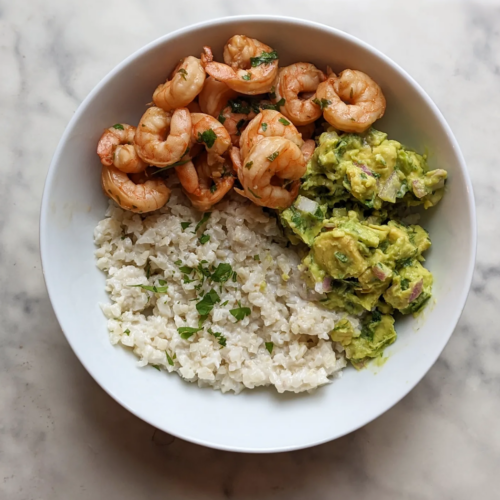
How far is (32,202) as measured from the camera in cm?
290

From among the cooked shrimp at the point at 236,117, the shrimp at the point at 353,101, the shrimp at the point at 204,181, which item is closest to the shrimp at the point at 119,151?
the shrimp at the point at 204,181

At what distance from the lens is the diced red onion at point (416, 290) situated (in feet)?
7.88

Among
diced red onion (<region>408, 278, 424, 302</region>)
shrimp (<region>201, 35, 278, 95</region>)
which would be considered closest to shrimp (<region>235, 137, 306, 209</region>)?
shrimp (<region>201, 35, 278, 95</region>)

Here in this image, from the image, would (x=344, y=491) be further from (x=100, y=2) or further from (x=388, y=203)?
(x=100, y=2)

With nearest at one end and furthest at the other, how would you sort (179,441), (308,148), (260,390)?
(308,148) → (260,390) → (179,441)

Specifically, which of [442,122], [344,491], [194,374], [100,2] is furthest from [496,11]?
[344,491]

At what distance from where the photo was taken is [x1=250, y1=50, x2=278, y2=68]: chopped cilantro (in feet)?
7.88

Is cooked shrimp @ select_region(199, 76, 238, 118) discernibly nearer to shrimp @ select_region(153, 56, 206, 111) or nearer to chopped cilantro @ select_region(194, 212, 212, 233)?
shrimp @ select_region(153, 56, 206, 111)

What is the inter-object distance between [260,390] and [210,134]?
4.39ft

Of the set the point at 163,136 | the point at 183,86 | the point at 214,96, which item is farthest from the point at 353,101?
the point at 163,136

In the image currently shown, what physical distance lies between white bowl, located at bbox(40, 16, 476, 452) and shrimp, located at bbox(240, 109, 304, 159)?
1.25 feet

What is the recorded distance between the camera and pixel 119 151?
2.42m

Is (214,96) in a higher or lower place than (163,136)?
higher

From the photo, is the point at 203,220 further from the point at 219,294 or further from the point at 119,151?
the point at 119,151
